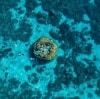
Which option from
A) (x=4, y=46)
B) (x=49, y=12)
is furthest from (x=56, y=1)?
(x=4, y=46)

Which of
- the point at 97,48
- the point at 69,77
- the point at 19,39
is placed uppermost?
the point at 19,39

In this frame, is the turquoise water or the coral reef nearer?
the turquoise water

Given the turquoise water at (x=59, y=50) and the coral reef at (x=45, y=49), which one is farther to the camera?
the coral reef at (x=45, y=49)

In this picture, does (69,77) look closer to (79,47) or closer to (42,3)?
(79,47)

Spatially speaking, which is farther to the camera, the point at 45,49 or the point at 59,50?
the point at 59,50
